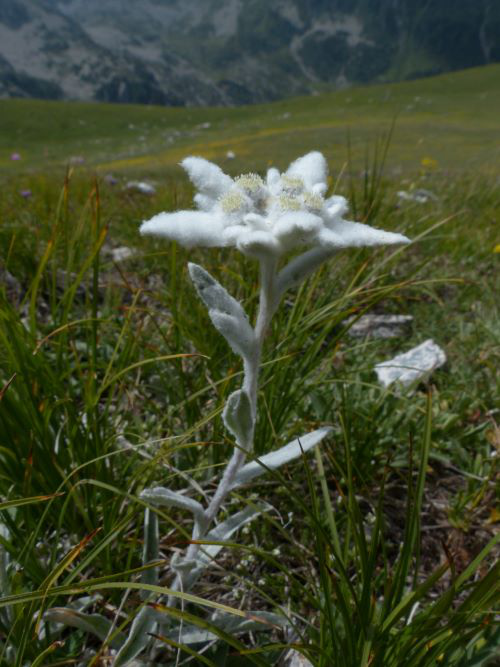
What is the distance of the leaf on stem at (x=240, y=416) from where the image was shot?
1220 mm

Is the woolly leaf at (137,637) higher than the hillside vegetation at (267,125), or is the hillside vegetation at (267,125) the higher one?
the hillside vegetation at (267,125)

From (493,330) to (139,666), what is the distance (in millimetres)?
2318

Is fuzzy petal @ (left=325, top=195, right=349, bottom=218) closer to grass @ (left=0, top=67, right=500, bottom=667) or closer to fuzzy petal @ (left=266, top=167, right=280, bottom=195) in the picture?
fuzzy petal @ (left=266, top=167, right=280, bottom=195)

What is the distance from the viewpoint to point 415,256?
4.39 metres

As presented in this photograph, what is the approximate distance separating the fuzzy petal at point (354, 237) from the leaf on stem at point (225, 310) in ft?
0.93

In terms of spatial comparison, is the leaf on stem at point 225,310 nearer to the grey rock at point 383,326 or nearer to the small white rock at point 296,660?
the small white rock at point 296,660

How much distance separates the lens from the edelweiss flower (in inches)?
45.9

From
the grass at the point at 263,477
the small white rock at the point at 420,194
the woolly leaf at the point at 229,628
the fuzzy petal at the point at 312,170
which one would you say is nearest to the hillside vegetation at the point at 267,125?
the small white rock at the point at 420,194

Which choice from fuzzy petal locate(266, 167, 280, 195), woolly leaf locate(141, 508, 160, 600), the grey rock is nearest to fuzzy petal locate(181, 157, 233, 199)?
fuzzy petal locate(266, 167, 280, 195)

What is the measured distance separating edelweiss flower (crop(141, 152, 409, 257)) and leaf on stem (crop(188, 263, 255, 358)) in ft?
0.27

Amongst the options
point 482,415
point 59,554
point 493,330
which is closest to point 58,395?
point 59,554

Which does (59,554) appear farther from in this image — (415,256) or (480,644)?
(415,256)

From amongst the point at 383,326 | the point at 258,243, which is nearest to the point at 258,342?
the point at 258,243

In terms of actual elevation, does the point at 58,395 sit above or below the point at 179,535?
above
